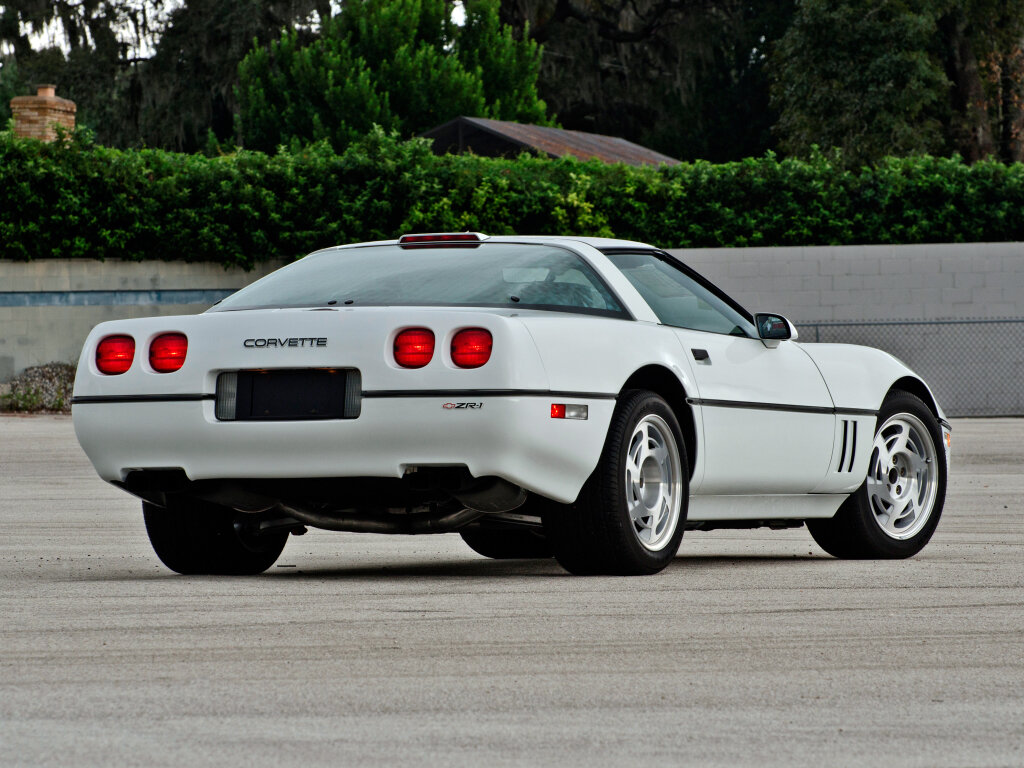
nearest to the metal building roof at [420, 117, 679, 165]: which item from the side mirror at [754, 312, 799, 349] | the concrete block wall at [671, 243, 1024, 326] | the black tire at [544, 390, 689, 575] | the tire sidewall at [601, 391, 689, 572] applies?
the concrete block wall at [671, 243, 1024, 326]

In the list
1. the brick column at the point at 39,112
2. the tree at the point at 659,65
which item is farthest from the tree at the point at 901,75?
the brick column at the point at 39,112

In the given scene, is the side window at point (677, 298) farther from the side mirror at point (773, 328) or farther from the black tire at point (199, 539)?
the black tire at point (199, 539)

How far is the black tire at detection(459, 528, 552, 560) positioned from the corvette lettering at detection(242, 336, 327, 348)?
1950 mm

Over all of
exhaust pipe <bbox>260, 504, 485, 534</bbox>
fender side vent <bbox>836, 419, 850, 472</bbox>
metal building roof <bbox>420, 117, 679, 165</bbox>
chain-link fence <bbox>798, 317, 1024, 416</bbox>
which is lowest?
chain-link fence <bbox>798, 317, 1024, 416</bbox>

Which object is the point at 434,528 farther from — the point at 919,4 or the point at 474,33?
the point at 474,33

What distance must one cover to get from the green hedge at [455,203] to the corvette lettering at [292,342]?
67.1 ft

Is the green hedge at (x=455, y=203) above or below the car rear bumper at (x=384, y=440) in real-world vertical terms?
above

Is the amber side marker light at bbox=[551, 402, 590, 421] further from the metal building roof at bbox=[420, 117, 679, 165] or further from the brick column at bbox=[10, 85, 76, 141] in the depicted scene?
the brick column at bbox=[10, 85, 76, 141]

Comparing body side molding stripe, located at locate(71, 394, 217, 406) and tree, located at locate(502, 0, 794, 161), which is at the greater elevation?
tree, located at locate(502, 0, 794, 161)

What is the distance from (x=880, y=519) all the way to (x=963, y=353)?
19268mm

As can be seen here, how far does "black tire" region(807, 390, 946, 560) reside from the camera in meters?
8.62

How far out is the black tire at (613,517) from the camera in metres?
7.10

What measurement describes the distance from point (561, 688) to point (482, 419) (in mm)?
2062

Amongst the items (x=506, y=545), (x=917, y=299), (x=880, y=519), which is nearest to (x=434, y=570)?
(x=506, y=545)
